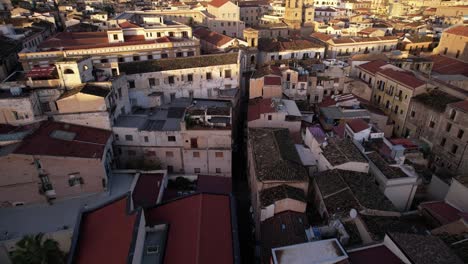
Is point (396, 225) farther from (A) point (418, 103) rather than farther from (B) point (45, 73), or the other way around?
(B) point (45, 73)

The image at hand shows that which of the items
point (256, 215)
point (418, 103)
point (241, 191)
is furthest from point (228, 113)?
point (418, 103)

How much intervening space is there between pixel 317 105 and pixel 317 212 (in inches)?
831

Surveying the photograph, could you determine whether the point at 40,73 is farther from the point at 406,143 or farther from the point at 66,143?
the point at 406,143

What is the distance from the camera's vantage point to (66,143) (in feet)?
93.9

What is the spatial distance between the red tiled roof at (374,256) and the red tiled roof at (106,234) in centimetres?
1339

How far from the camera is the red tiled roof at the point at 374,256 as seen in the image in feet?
61.0

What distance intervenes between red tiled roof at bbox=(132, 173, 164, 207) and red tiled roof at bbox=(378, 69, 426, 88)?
1326 inches

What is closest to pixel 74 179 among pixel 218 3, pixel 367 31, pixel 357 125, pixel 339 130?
pixel 339 130

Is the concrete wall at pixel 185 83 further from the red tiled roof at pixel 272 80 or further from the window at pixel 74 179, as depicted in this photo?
the window at pixel 74 179

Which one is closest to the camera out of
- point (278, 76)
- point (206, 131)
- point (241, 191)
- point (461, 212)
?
point (461, 212)

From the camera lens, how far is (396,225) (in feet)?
74.9

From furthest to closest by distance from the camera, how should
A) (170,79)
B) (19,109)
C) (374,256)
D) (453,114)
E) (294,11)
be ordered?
1. (294,11)
2. (170,79)
3. (453,114)
4. (19,109)
5. (374,256)

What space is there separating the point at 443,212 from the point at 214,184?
19889mm

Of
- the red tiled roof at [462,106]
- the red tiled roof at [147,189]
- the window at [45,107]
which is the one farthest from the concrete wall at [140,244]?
the red tiled roof at [462,106]
